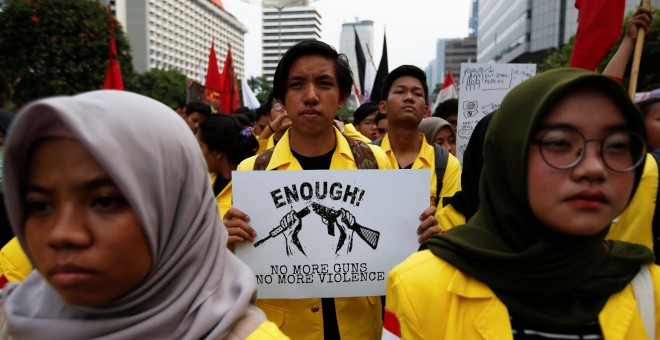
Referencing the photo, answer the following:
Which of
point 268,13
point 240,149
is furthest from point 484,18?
point 240,149

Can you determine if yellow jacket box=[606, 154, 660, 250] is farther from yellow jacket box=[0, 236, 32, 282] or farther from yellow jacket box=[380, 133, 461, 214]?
yellow jacket box=[0, 236, 32, 282]

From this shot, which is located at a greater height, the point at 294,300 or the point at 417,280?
the point at 417,280

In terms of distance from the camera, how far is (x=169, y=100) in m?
59.3

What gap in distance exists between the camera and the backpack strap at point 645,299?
4.77ft

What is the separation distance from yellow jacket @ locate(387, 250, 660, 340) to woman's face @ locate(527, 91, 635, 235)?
0.88ft

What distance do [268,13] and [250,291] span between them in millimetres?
130071

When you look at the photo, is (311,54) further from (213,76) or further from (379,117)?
(213,76)

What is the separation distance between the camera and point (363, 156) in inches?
107

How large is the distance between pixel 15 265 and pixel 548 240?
6.75ft

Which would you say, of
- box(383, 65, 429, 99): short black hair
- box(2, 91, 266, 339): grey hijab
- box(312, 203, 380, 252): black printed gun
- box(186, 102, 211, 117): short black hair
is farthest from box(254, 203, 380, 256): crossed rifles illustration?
box(186, 102, 211, 117): short black hair

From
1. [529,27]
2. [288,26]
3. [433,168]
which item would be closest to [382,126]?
[433,168]

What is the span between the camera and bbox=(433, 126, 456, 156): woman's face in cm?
521

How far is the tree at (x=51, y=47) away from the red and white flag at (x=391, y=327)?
1099 inches

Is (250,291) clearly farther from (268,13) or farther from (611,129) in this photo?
(268,13)
